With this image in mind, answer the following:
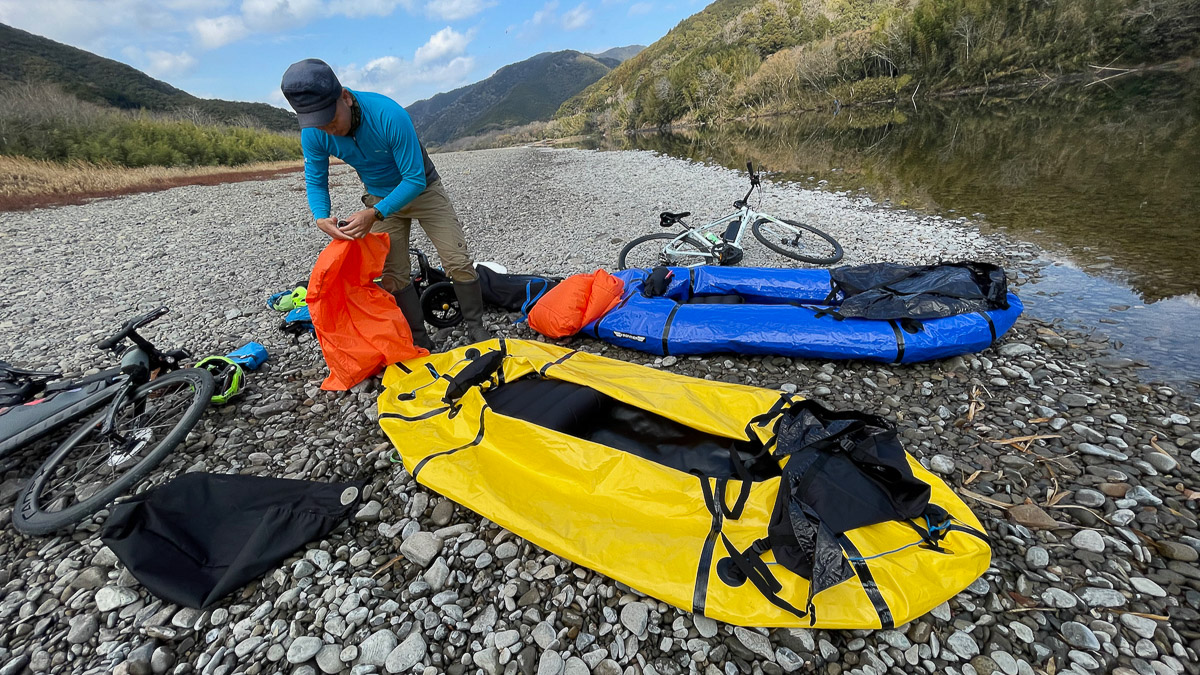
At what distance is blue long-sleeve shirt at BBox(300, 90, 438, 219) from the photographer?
390 centimetres

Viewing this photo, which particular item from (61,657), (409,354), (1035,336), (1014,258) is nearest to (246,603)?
(61,657)

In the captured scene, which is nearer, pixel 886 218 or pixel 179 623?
pixel 179 623

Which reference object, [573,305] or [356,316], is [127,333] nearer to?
[356,316]

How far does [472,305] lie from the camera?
5117 millimetres

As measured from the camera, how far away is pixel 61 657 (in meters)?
2.38

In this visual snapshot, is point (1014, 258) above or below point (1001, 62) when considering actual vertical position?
below

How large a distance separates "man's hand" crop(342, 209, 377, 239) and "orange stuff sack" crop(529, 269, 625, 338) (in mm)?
1963

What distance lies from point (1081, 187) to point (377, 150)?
47.0 ft

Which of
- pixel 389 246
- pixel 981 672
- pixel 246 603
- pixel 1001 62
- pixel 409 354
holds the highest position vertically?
pixel 1001 62

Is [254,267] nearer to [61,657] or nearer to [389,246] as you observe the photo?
[389,246]

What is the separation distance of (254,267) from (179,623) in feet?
29.6

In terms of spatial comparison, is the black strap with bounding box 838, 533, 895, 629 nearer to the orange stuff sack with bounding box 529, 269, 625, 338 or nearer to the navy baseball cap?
the orange stuff sack with bounding box 529, 269, 625, 338

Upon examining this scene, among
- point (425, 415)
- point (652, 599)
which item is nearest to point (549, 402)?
point (425, 415)

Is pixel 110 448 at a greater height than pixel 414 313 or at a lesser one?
lesser
